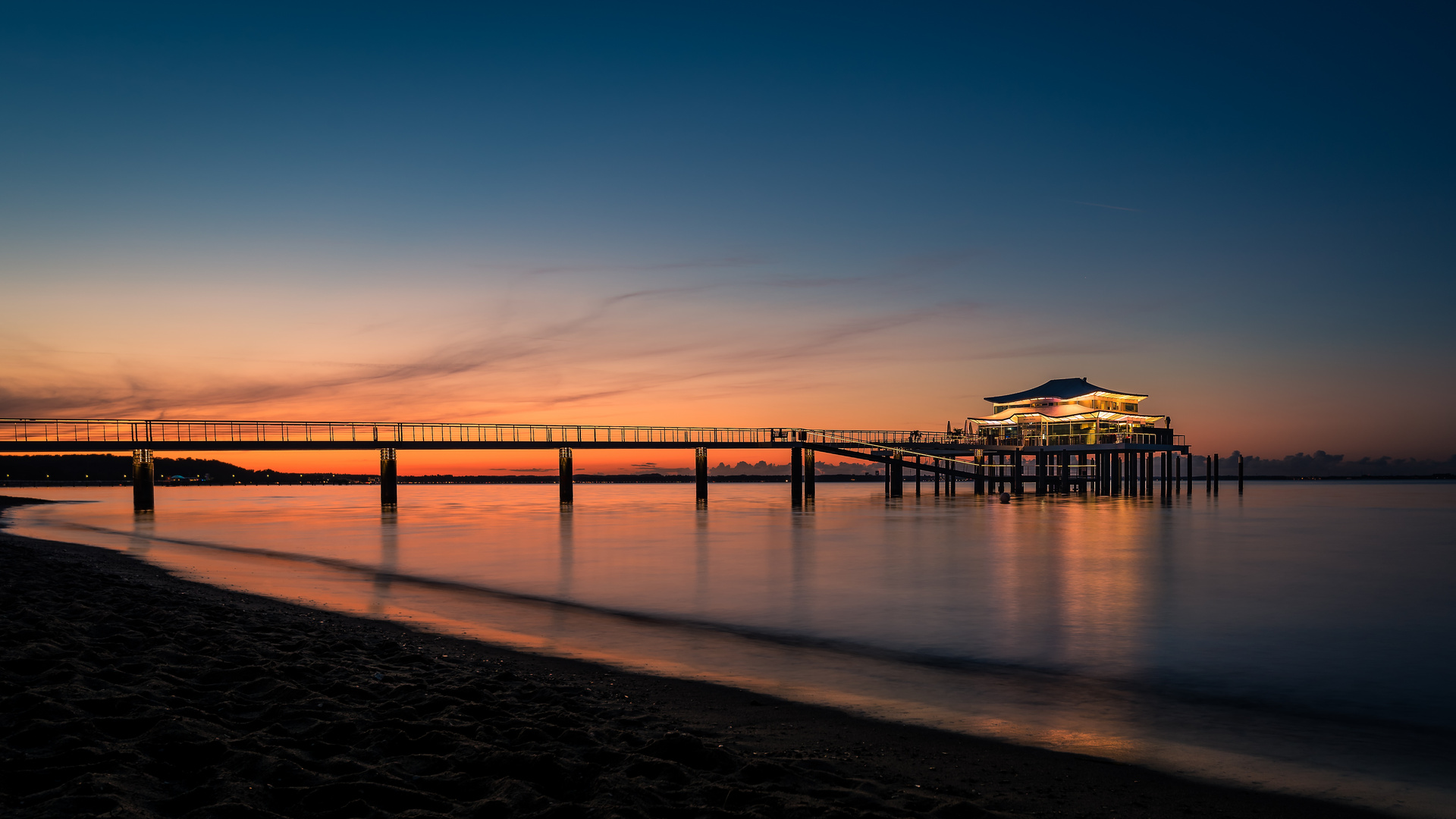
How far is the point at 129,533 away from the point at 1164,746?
1737 inches

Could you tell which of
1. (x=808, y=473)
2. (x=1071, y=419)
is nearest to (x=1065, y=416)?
(x=1071, y=419)

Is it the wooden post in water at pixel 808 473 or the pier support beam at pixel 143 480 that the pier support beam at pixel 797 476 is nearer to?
the wooden post in water at pixel 808 473

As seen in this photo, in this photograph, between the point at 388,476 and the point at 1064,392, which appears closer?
the point at 388,476

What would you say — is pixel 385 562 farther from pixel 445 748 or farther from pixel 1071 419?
pixel 1071 419

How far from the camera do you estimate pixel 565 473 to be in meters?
64.0

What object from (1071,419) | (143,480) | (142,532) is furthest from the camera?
(1071,419)

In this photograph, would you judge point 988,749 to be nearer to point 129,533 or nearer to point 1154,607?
point 1154,607

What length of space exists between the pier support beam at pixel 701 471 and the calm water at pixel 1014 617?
24.8 metres

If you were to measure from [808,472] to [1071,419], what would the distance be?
26336mm

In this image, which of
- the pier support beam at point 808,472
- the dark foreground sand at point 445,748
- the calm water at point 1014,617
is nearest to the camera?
the dark foreground sand at point 445,748

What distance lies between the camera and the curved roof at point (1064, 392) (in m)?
83.1

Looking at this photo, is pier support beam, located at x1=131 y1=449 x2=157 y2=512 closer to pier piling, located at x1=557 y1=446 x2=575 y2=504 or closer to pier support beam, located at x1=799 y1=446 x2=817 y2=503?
pier piling, located at x1=557 y1=446 x2=575 y2=504

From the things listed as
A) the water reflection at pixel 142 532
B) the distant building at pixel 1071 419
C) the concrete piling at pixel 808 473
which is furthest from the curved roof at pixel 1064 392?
the water reflection at pixel 142 532

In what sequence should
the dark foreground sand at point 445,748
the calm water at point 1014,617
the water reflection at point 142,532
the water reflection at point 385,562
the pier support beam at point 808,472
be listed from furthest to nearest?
the pier support beam at point 808,472, the water reflection at point 142,532, the water reflection at point 385,562, the calm water at point 1014,617, the dark foreground sand at point 445,748
